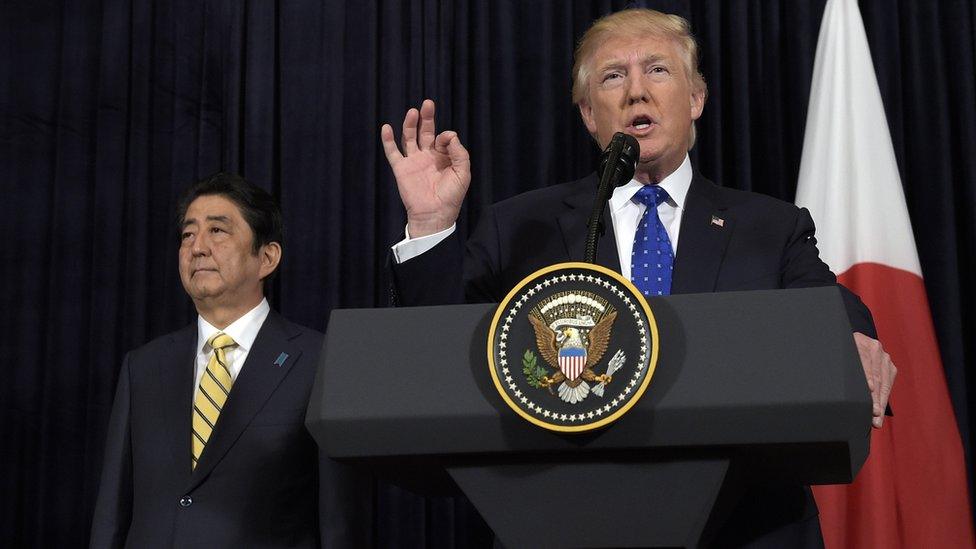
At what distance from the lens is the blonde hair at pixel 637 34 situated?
5.17 feet

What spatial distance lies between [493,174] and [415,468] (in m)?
2.20

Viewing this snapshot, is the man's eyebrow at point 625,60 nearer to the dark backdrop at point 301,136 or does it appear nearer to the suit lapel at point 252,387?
the suit lapel at point 252,387

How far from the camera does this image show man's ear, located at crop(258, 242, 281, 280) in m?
2.63

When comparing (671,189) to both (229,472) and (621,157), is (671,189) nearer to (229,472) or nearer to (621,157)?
(621,157)

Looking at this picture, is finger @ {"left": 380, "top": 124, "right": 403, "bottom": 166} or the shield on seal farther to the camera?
finger @ {"left": 380, "top": 124, "right": 403, "bottom": 166}

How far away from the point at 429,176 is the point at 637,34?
1.76 ft

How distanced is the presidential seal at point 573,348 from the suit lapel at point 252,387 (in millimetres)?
1473

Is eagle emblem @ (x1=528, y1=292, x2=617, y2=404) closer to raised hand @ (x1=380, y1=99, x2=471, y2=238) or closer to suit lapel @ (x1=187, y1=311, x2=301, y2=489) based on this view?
raised hand @ (x1=380, y1=99, x2=471, y2=238)

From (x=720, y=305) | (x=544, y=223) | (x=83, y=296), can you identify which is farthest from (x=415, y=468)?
(x=83, y=296)

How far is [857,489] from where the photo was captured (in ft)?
8.15

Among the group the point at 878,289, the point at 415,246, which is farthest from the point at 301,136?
the point at 415,246

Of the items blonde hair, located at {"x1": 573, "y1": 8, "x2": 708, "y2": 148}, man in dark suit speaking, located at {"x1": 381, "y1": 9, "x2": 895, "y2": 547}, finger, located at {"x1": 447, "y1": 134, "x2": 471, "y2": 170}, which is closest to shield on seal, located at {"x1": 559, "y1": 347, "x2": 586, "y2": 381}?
man in dark suit speaking, located at {"x1": 381, "y1": 9, "x2": 895, "y2": 547}

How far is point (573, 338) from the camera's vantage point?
83 centimetres

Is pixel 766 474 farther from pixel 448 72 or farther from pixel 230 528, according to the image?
pixel 448 72
